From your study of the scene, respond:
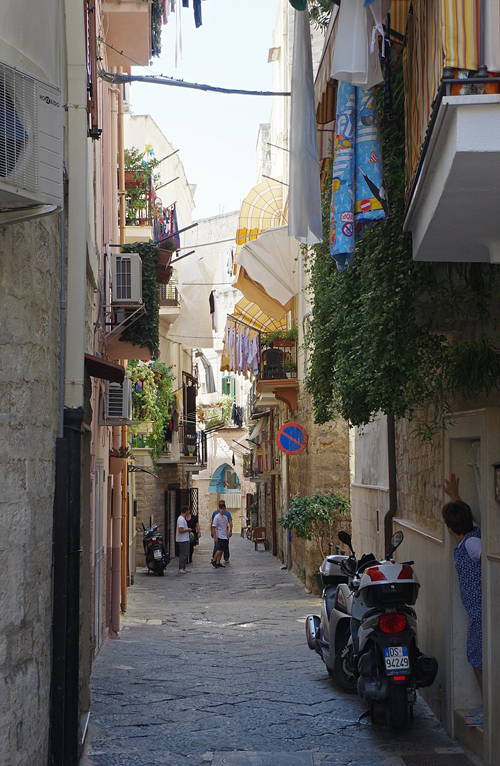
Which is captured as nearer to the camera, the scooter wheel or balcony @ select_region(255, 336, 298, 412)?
the scooter wheel

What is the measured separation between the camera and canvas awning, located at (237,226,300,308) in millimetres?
20578

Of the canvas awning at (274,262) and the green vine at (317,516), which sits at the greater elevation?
the canvas awning at (274,262)

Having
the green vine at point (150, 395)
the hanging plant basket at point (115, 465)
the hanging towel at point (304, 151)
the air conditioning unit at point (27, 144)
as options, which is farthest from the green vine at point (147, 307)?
the air conditioning unit at point (27, 144)

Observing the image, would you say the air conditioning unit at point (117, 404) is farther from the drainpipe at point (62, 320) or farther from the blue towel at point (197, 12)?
the drainpipe at point (62, 320)

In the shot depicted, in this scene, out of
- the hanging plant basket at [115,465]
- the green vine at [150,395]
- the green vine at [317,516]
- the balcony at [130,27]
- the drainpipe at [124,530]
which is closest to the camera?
the balcony at [130,27]

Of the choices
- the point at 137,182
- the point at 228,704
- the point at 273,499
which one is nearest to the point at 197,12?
the point at 228,704

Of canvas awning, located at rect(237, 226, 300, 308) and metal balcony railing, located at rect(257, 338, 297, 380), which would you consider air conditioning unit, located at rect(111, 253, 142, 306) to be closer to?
canvas awning, located at rect(237, 226, 300, 308)

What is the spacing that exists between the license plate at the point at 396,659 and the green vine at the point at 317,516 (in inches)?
393

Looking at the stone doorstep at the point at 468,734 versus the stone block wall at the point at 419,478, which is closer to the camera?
the stone doorstep at the point at 468,734

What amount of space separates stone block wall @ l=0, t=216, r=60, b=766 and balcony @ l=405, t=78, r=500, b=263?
1.98 metres

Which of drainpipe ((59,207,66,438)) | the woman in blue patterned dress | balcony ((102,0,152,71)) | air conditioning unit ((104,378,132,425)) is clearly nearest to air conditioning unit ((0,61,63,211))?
drainpipe ((59,207,66,438))

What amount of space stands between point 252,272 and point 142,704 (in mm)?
13888

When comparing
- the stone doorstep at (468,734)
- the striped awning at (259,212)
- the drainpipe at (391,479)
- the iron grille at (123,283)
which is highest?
the striped awning at (259,212)

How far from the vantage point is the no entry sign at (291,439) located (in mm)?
18016
